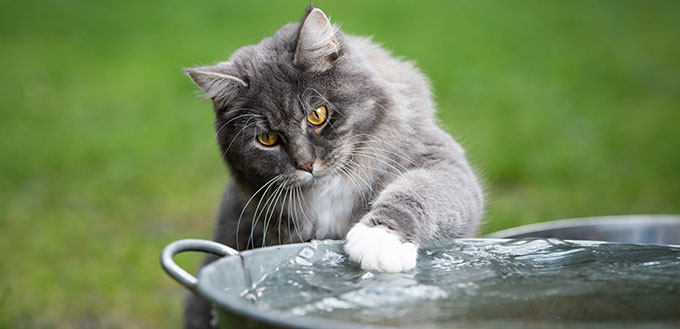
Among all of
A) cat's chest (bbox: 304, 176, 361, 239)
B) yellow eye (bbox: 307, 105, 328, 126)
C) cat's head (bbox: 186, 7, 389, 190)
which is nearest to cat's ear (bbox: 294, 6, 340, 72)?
cat's head (bbox: 186, 7, 389, 190)

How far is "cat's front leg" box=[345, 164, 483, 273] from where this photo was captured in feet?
6.49

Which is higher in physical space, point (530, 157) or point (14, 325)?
point (530, 157)

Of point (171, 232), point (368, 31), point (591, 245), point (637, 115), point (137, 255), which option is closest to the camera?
point (591, 245)

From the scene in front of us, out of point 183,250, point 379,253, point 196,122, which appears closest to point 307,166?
point 379,253

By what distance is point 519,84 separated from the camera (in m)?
6.96

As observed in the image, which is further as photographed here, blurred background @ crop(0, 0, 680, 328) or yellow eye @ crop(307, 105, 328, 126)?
blurred background @ crop(0, 0, 680, 328)

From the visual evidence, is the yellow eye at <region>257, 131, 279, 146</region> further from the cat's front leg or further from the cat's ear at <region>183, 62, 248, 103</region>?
the cat's front leg

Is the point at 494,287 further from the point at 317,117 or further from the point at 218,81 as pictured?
the point at 218,81

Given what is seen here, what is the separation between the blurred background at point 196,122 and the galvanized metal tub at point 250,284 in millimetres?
1306

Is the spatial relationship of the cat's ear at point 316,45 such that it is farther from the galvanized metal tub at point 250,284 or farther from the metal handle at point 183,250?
the metal handle at point 183,250

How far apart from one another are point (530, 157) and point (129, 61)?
5.15m

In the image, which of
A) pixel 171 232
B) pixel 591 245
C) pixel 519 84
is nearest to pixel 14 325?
pixel 171 232

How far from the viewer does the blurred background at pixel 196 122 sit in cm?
441

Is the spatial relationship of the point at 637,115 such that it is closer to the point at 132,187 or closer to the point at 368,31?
the point at 368,31
